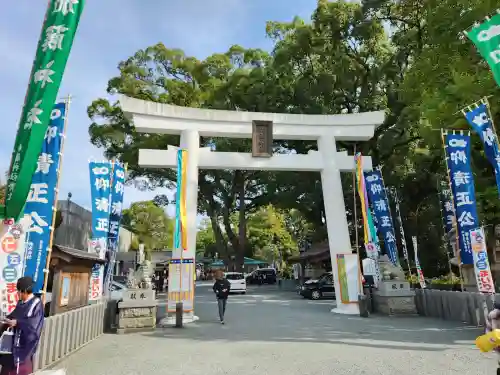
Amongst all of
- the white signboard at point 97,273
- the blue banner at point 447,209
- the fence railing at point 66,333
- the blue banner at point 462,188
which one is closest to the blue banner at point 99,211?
the white signboard at point 97,273

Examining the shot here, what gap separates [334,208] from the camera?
47.0 ft

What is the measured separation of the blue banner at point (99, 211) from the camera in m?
10.9

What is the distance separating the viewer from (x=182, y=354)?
7.35 metres

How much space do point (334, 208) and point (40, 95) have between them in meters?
11.0

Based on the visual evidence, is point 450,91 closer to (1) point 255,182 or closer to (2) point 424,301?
(2) point 424,301

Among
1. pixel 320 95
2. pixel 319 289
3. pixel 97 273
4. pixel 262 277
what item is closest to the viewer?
pixel 97 273

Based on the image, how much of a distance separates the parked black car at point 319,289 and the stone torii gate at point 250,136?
21.8 feet

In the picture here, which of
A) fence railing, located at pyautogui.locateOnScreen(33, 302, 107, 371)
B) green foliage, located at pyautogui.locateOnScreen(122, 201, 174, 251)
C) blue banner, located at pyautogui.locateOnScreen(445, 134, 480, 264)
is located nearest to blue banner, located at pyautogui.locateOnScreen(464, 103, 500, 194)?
blue banner, located at pyautogui.locateOnScreen(445, 134, 480, 264)

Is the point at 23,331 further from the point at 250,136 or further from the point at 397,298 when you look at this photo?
the point at 397,298

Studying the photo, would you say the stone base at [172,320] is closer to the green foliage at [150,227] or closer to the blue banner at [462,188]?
the blue banner at [462,188]

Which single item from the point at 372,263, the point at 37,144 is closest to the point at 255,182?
the point at 372,263

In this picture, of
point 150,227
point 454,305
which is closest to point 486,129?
point 454,305

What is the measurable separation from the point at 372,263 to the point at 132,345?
353 inches

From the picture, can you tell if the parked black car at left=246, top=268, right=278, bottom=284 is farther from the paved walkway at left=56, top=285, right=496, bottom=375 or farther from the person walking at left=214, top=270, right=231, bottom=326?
the person walking at left=214, top=270, right=231, bottom=326
